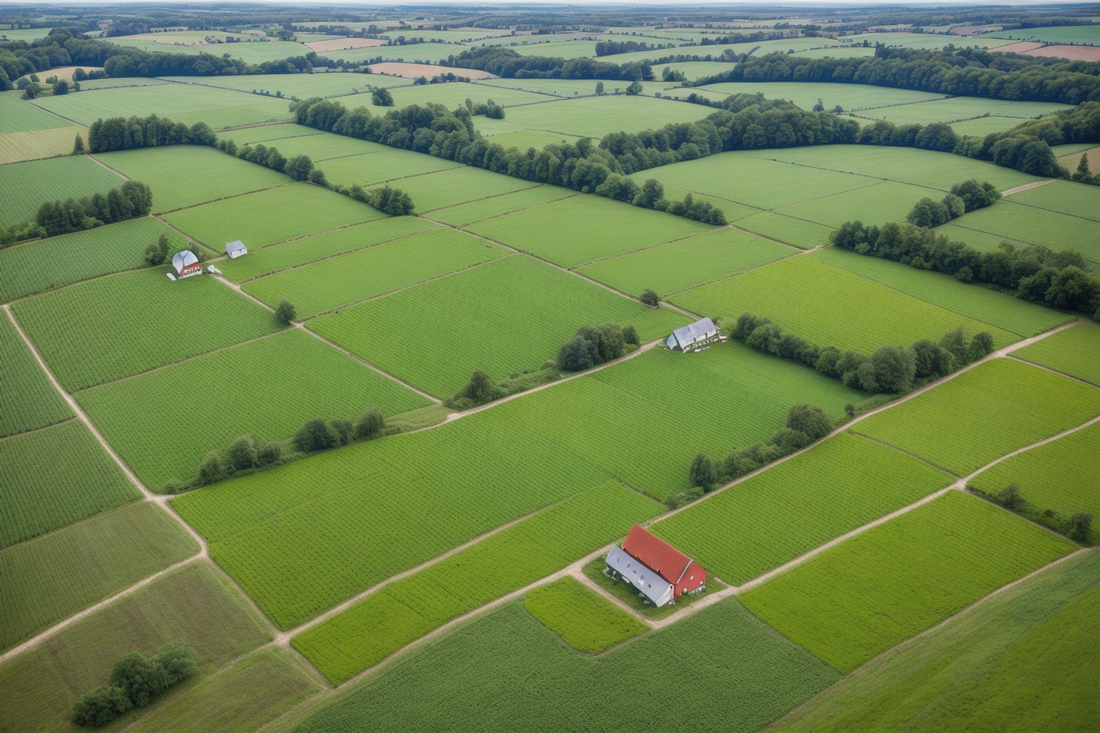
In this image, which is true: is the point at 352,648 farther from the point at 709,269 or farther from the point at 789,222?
the point at 789,222

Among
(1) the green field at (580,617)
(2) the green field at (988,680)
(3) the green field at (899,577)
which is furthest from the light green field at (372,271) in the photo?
(2) the green field at (988,680)

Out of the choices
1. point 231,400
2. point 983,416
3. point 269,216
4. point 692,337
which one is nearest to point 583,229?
point 692,337

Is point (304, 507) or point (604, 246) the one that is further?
point (604, 246)

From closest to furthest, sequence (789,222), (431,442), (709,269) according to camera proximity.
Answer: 1. (431,442)
2. (709,269)
3. (789,222)

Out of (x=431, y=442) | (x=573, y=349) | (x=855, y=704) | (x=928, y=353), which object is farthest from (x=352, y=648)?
(x=928, y=353)

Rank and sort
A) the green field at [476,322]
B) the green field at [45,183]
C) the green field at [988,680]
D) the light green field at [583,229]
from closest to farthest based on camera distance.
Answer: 1. the green field at [988,680]
2. the green field at [476,322]
3. the light green field at [583,229]
4. the green field at [45,183]

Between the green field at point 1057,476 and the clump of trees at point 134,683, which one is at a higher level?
the green field at point 1057,476

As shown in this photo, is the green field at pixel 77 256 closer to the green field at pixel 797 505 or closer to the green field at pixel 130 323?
the green field at pixel 130 323

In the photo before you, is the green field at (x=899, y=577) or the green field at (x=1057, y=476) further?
the green field at (x=1057, y=476)
